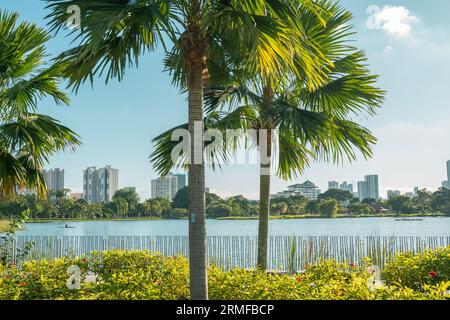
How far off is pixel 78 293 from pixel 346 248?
6991 millimetres

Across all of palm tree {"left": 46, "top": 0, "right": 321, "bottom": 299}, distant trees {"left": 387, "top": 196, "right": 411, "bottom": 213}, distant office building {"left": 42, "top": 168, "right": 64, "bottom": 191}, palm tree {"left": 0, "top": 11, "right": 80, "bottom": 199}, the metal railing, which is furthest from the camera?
distant trees {"left": 387, "top": 196, "right": 411, "bottom": 213}

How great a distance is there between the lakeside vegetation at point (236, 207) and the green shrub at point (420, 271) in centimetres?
2394

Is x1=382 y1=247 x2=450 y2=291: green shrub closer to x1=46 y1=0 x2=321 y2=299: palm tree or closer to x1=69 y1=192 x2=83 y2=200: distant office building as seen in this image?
x1=46 y1=0 x2=321 y2=299: palm tree

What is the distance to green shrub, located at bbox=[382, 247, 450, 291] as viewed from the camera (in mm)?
5520

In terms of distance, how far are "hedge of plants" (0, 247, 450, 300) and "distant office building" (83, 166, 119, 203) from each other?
149 ft

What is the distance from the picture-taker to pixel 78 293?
5.18 meters

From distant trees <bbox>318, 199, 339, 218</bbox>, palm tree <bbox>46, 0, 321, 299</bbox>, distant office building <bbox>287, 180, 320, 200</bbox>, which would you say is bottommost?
distant trees <bbox>318, 199, 339, 218</bbox>

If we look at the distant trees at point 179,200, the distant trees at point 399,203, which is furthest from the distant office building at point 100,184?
the distant trees at point 399,203

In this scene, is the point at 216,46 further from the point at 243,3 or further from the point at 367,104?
the point at 367,104

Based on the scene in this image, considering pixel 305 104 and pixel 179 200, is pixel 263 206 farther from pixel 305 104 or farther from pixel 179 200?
pixel 179 200

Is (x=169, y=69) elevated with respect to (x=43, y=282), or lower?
elevated

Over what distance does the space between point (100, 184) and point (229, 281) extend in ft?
174

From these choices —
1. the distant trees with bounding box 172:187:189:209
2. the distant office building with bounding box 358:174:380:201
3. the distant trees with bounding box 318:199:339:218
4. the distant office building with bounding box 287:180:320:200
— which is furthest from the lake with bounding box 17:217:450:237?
the distant office building with bounding box 358:174:380:201
